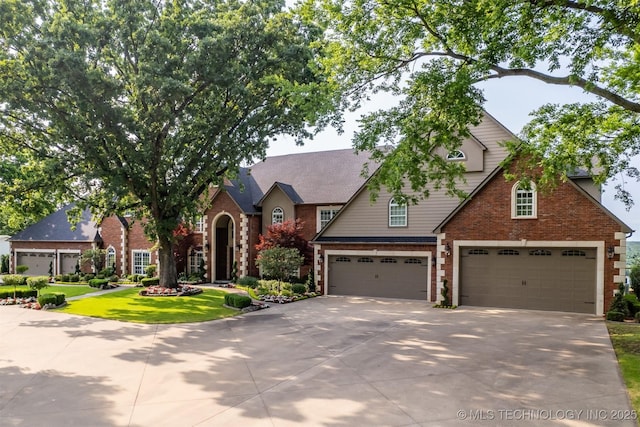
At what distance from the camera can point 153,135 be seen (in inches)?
782

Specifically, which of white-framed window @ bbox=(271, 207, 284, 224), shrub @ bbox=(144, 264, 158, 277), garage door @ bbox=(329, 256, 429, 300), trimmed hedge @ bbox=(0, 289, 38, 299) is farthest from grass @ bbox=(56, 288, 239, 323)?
shrub @ bbox=(144, 264, 158, 277)

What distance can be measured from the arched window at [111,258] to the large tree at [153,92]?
1041cm

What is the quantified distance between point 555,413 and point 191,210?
18.0 m

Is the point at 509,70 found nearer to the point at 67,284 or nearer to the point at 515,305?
the point at 515,305

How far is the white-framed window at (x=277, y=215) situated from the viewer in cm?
2805

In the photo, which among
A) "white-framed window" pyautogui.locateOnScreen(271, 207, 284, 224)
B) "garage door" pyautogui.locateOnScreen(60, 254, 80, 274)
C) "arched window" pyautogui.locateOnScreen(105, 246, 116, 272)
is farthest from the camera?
"garage door" pyautogui.locateOnScreen(60, 254, 80, 274)

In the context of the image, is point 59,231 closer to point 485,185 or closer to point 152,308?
point 152,308

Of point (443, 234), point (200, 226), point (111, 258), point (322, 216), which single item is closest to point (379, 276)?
point (443, 234)

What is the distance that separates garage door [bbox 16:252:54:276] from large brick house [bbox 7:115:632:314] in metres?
9.94

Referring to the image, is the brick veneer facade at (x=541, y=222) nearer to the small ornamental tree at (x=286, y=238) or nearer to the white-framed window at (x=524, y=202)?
the white-framed window at (x=524, y=202)

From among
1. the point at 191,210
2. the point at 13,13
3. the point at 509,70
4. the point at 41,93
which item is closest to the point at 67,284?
the point at 191,210

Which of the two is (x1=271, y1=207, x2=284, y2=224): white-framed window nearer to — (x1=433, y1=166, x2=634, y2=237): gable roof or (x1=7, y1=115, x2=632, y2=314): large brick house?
(x1=7, y1=115, x2=632, y2=314): large brick house

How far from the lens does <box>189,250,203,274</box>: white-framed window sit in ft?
99.5

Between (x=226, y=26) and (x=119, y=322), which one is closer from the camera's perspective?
(x=119, y=322)
